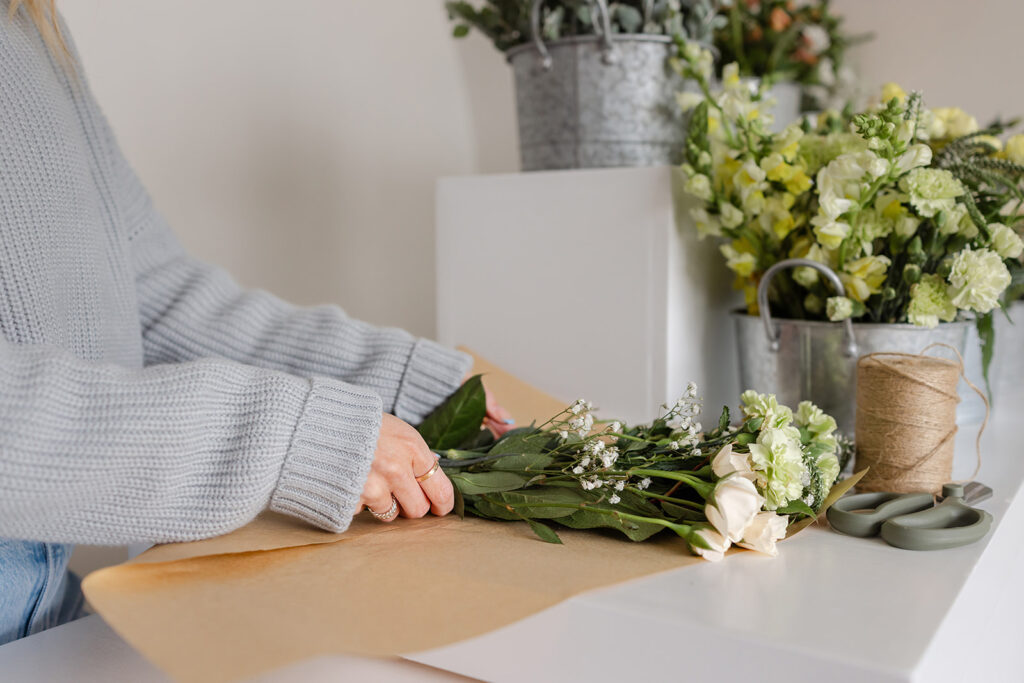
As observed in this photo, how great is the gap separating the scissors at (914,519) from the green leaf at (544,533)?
22 cm

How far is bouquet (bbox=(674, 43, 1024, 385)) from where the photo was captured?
0.84 m

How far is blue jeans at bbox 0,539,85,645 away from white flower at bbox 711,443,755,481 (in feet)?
1.82

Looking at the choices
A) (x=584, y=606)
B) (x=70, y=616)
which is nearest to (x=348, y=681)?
(x=584, y=606)

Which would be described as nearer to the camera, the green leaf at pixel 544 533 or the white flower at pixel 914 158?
the green leaf at pixel 544 533

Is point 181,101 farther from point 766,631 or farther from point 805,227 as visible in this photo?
point 766,631

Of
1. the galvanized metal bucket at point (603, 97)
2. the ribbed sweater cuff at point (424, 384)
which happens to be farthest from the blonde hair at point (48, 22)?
the galvanized metal bucket at point (603, 97)

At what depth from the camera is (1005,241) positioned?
0.84 metres

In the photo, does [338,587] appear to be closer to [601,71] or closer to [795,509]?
[795,509]

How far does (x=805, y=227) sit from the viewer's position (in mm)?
976

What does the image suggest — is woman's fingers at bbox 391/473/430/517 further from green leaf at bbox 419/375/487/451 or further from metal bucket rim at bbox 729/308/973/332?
metal bucket rim at bbox 729/308/973/332

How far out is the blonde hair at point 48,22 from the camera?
→ 75 centimetres

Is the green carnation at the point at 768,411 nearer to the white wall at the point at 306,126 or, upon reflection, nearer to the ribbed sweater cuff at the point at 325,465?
the ribbed sweater cuff at the point at 325,465

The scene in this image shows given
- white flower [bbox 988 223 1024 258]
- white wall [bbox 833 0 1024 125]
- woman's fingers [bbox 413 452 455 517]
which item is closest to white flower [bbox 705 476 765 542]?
woman's fingers [bbox 413 452 455 517]

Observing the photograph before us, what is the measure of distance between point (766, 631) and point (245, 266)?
3.71 feet
